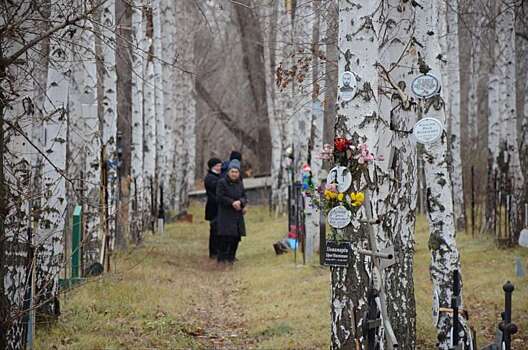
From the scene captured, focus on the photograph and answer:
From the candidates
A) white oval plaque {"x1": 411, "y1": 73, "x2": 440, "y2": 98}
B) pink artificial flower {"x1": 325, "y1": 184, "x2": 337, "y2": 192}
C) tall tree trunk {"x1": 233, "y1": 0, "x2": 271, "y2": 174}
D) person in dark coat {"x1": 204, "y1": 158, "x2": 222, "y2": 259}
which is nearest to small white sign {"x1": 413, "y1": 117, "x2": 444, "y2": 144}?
white oval plaque {"x1": 411, "y1": 73, "x2": 440, "y2": 98}

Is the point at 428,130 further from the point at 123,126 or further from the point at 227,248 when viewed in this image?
the point at 123,126

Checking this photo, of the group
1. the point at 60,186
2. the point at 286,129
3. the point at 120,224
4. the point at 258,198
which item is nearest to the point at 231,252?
the point at 120,224

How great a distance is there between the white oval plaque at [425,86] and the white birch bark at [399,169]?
255mm

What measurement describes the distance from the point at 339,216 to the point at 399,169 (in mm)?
2218

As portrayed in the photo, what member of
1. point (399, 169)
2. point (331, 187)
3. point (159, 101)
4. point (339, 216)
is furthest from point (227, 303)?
point (159, 101)

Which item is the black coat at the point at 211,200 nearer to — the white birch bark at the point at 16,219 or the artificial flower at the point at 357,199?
the white birch bark at the point at 16,219

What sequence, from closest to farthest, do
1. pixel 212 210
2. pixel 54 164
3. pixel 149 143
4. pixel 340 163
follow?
pixel 340 163 < pixel 54 164 < pixel 212 210 < pixel 149 143

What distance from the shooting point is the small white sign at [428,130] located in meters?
7.14

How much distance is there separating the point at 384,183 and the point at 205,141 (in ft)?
127

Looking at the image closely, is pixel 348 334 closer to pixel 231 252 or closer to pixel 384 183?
pixel 384 183

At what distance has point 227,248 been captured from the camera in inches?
619

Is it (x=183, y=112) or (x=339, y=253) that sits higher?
(x=183, y=112)

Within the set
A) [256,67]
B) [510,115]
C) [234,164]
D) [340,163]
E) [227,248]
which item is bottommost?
[227,248]

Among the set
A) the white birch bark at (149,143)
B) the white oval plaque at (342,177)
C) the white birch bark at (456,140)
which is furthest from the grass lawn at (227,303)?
the white birch bark at (149,143)
